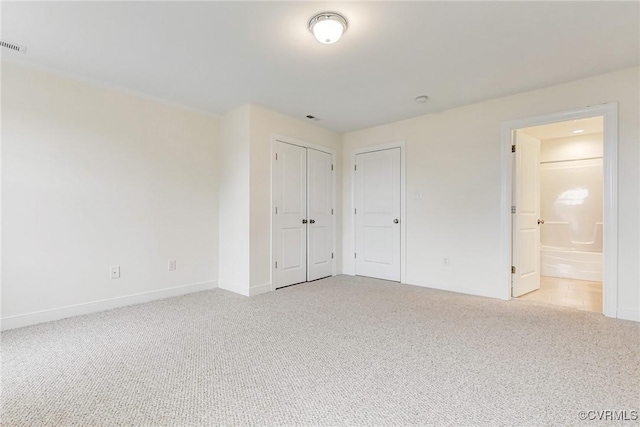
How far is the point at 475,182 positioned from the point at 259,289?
294 cm

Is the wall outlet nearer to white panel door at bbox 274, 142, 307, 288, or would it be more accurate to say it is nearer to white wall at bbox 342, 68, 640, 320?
white panel door at bbox 274, 142, 307, 288

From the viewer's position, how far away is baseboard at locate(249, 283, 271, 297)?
3.60 metres

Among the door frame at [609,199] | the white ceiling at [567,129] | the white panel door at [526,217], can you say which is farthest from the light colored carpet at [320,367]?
the white ceiling at [567,129]

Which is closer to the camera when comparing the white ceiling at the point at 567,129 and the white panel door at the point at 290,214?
the white panel door at the point at 290,214

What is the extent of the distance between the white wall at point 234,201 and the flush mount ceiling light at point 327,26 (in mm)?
1801

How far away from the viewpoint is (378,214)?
4543 millimetres

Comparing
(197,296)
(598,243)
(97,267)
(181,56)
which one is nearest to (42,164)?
(97,267)

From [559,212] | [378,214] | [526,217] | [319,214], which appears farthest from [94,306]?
[559,212]

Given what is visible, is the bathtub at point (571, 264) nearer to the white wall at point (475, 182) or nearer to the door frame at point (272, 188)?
the white wall at point (475, 182)

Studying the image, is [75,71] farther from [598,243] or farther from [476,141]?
[598,243]

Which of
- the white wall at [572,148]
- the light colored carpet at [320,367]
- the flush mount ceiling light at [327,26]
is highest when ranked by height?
the flush mount ceiling light at [327,26]

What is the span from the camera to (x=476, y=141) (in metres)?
3.63

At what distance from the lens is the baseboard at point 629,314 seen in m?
2.70

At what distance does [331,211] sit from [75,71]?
3.41 m
